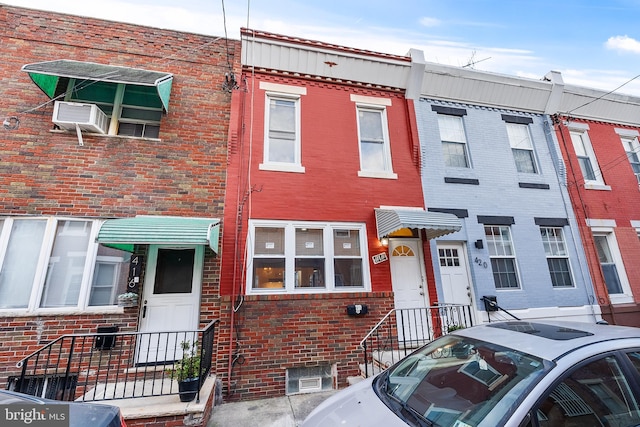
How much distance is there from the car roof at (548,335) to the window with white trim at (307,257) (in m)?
3.55

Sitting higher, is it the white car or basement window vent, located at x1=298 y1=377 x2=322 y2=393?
the white car

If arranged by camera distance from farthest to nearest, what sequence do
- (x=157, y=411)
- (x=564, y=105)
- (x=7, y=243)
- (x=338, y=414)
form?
1. (x=564, y=105)
2. (x=7, y=243)
3. (x=157, y=411)
4. (x=338, y=414)

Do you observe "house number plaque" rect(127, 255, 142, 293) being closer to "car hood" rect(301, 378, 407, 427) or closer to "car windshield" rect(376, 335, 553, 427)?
"car hood" rect(301, 378, 407, 427)

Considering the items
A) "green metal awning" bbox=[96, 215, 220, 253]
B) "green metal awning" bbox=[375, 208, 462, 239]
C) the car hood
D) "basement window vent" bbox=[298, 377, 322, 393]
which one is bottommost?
"basement window vent" bbox=[298, 377, 322, 393]

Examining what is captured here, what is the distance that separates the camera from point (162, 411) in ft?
12.4

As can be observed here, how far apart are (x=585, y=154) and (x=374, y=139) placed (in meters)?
7.39

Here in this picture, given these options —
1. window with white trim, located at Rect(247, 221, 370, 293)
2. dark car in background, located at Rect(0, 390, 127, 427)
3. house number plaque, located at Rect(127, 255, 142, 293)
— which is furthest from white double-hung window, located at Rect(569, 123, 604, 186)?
house number plaque, located at Rect(127, 255, 142, 293)

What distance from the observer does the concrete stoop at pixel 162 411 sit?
12.2 ft

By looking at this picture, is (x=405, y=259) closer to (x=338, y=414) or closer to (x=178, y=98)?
(x=338, y=414)

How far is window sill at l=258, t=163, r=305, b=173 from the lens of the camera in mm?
6477

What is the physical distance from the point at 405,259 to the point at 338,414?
4.88 m

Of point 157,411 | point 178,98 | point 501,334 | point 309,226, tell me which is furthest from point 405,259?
point 178,98

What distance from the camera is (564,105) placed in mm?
9180

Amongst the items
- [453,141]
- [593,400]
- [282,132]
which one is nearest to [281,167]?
[282,132]
